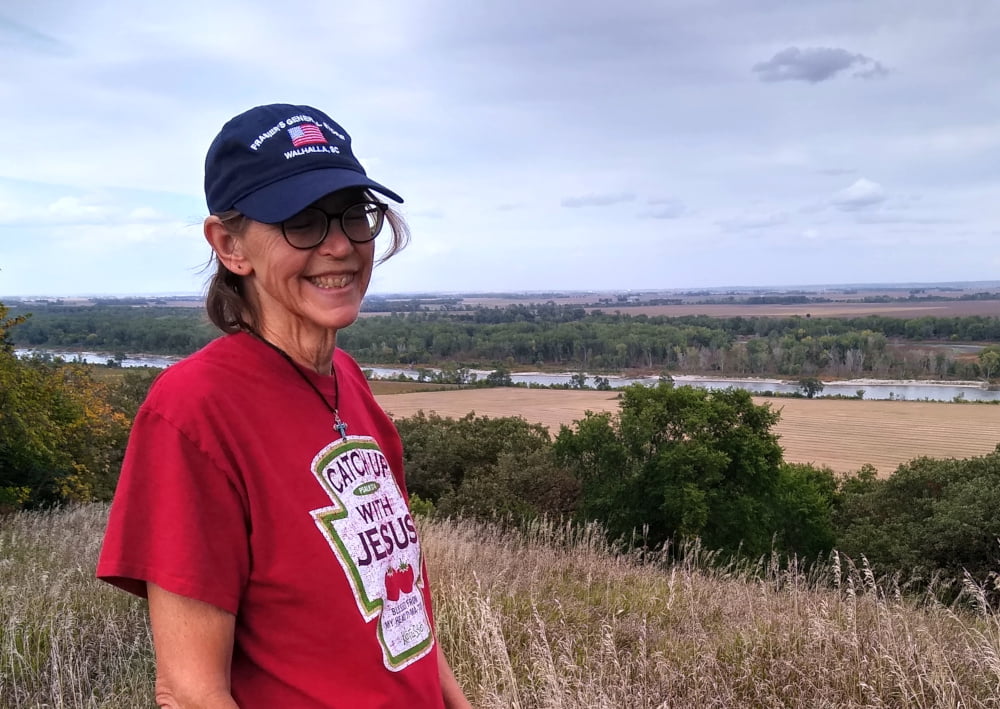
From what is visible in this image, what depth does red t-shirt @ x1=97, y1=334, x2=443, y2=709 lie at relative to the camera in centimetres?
101

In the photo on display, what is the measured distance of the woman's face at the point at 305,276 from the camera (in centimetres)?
121

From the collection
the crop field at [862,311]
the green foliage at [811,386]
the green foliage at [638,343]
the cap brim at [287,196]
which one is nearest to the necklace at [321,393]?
the cap brim at [287,196]

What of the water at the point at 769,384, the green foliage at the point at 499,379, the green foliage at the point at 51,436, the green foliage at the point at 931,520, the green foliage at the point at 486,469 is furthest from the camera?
the green foliage at the point at 499,379

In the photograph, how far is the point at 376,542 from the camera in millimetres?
1284

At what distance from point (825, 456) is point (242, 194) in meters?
46.8

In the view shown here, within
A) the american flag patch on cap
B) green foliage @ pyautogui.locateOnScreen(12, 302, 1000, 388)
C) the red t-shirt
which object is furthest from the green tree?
the american flag patch on cap

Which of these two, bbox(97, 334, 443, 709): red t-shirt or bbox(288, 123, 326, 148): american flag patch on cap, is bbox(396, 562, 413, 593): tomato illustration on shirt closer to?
bbox(97, 334, 443, 709): red t-shirt

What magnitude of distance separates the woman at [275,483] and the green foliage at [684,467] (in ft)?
64.9

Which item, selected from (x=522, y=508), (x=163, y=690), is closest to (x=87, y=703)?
(x=163, y=690)

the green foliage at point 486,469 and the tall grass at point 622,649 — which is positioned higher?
the tall grass at point 622,649

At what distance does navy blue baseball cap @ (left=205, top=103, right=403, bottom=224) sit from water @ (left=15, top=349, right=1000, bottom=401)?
70525 mm

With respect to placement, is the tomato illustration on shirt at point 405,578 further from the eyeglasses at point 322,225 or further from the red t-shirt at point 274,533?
the eyeglasses at point 322,225

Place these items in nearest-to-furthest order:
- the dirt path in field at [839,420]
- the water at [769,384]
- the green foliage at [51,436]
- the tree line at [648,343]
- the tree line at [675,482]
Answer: the green foliage at [51,436] → the tree line at [675,482] → the dirt path in field at [839,420] → the water at [769,384] → the tree line at [648,343]

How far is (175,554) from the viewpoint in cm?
99
